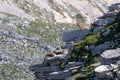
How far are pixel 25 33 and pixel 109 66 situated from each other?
142 meters

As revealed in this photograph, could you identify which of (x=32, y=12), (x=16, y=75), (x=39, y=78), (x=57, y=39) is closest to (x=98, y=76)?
(x=39, y=78)

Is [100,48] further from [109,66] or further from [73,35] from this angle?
[73,35]

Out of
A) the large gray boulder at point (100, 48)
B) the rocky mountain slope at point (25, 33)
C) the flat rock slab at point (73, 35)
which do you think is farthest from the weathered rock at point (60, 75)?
the rocky mountain slope at point (25, 33)

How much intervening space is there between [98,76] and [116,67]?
108 centimetres

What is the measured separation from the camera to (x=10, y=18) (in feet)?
563

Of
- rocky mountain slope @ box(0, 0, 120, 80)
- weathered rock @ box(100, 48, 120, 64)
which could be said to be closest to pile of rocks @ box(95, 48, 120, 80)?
weathered rock @ box(100, 48, 120, 64)

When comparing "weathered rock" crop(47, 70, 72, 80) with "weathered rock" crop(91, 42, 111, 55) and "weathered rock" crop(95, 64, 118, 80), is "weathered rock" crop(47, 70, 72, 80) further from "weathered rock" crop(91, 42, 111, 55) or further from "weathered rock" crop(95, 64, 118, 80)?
"weathered rock" crop(95, 64, 118, 80)

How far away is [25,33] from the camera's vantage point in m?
168

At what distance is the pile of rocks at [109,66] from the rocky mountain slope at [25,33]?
338 ft

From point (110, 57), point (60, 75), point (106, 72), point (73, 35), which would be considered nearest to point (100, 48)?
point (60, 75)

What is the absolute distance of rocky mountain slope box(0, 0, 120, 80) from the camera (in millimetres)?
143125

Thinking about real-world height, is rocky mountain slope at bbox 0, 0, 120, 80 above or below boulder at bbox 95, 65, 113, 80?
below

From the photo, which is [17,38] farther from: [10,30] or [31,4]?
[31,4]

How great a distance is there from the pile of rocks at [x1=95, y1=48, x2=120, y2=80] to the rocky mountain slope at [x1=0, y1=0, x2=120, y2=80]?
338 feet
